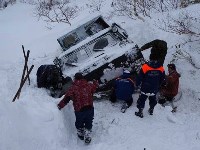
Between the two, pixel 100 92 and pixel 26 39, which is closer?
pixel 100 92

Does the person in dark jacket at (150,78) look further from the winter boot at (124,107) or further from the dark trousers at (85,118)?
the dark trousers at (85,118)

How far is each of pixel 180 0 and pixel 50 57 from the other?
5721 mm

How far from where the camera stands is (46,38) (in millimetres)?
13648

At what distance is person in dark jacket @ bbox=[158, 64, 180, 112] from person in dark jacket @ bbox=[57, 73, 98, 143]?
2286mm

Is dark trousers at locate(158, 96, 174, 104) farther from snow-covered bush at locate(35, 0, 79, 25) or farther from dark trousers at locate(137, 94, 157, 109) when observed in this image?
snow-covered bush at locate(35, 0, 79, 25)

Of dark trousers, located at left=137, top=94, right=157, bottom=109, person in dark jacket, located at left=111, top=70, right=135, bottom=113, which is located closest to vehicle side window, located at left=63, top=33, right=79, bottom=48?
person in dark jacket, located at left=111, top=70, right=135, bottom=113

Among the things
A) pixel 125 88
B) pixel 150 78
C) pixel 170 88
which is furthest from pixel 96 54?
pixel 170 88

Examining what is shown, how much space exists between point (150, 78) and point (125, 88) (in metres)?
0.81

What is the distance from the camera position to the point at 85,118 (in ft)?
24.1

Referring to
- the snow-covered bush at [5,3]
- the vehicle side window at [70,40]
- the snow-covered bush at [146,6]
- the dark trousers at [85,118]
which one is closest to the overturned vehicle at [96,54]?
the vehicle side window at [70,40]

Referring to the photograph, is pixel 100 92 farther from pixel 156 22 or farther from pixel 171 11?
pixel 171 11

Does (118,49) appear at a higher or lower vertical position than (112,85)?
higher

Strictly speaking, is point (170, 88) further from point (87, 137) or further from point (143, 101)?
point (87, 137)

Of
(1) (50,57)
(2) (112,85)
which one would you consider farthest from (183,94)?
(1) (50,57)
